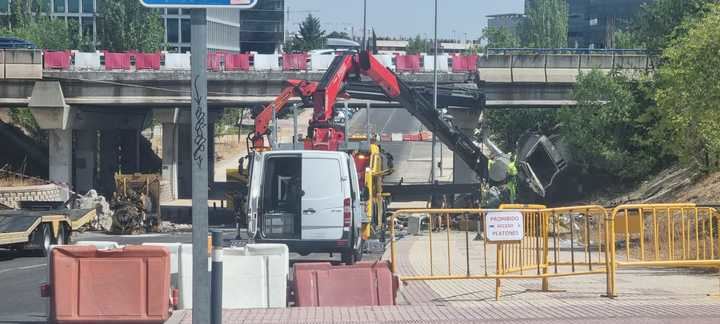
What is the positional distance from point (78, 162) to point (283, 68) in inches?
460

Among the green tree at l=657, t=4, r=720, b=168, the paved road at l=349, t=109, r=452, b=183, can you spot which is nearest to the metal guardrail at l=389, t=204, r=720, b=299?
the green tree at l=657, t=4, r=720, b=168

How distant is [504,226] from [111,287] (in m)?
5.13

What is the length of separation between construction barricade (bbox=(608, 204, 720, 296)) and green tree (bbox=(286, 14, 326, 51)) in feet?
406

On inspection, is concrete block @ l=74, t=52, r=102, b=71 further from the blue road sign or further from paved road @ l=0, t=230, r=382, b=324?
the blue road sign

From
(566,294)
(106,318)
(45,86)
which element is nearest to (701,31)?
(566,294)

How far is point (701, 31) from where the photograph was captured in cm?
2548

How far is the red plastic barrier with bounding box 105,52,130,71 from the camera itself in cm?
4856

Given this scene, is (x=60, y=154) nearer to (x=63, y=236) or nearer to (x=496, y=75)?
(x=496, y=75)

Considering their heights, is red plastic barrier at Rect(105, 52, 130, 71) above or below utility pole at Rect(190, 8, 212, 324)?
above

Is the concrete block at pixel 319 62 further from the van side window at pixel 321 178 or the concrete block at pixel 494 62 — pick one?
the van side window at pixel 321 178

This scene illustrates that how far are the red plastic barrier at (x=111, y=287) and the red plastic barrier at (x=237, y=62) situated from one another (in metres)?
36.8

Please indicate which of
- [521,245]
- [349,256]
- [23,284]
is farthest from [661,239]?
[23,284]

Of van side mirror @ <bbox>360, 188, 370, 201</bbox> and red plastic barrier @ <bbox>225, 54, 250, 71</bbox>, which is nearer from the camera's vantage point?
van side mirror @ <bbox>360, 188, 370, 201</bbox>

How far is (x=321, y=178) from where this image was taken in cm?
2075
